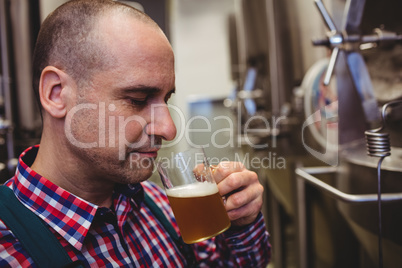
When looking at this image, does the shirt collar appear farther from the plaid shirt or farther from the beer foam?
the beer foam

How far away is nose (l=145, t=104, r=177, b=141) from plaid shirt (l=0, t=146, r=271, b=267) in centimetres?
20

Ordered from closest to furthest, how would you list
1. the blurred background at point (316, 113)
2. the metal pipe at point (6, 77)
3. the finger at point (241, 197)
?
the finger at point (241, 197) < the blurred background at point (316, 113) < the metal pipe at point (6, 77)

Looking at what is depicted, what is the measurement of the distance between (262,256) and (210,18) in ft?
18.1

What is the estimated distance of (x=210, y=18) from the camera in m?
6.00

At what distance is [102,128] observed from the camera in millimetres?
851

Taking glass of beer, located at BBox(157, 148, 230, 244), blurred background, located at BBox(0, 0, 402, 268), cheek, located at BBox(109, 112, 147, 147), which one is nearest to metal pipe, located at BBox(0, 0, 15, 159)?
blurred background, located at BBox(0, 0, 402, 268)

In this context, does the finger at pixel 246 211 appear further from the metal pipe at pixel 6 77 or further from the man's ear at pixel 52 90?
the metal pipe at pixel 6 77

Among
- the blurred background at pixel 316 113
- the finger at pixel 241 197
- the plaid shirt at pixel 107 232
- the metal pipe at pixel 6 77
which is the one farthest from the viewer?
the metal pipe at pixel 6 77

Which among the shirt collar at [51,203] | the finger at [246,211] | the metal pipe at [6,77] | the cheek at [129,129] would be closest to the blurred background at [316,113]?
the metal pipe at [6,77]

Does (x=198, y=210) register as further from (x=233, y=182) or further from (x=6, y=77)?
(x=6, y=77)

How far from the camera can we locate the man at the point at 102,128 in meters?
0.82

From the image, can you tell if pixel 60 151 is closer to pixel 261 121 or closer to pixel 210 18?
pixel 261 121

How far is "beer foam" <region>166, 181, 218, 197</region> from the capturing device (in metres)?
0.79

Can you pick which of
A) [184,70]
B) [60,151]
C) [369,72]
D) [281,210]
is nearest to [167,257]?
[60,151]
